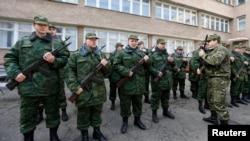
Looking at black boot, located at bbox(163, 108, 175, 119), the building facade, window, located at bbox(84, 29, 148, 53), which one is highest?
the building facade

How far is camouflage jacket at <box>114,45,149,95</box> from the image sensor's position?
4.09 m

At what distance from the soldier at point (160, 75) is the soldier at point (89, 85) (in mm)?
1576

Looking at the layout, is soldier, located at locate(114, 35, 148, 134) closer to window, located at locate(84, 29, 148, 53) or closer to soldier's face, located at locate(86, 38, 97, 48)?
soldier's face, located at locate(86, 38, 97, 48)

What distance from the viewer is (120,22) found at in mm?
14766

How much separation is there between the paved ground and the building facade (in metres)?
7.56

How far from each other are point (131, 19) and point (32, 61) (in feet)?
42.9

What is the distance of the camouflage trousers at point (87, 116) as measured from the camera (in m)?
3.41

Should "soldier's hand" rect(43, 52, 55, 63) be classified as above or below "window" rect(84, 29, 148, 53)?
below

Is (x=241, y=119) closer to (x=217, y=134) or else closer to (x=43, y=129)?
(x=217, y=134)

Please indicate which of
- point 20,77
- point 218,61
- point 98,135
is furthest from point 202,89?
point 20,77

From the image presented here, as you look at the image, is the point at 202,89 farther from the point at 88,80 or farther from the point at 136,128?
the point at 88,80

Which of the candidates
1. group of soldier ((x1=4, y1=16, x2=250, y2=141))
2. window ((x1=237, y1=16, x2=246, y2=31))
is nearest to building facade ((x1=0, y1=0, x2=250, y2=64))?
window ((x1=237, y1=16, x2=246, y2=31))

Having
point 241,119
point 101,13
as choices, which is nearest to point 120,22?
point 101,13

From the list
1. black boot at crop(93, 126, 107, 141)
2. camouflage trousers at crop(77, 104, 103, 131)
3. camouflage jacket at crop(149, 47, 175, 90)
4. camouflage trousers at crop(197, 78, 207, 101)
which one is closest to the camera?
camouflage trousers at crop(77, 104, 103, 131)
